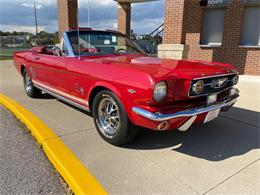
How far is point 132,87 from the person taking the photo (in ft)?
9.16

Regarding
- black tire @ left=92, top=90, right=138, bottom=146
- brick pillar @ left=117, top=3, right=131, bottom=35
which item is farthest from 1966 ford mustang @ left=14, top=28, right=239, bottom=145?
brick pillar @ left=117, top=3, right=131, bottom=35

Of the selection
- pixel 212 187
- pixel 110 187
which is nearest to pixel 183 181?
pixel 212 187

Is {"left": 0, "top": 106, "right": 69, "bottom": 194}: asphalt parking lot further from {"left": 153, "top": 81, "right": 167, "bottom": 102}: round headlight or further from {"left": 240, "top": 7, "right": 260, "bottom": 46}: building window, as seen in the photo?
{"left": 240, "top": 7, "right": 260, "bottom": 46}: building window

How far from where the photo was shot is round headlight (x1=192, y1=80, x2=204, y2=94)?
2.87 meters

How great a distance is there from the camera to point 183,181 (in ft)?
8.32

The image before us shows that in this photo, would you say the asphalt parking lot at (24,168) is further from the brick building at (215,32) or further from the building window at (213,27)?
the building window at (213,27)

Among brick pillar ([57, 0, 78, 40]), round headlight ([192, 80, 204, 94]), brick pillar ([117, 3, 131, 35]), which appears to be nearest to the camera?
round headlight ([192, 80, 204, 94])

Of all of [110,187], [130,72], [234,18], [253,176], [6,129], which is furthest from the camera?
[234,18]

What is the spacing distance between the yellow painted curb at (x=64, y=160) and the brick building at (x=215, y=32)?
5.35 meters

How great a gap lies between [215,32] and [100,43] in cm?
633

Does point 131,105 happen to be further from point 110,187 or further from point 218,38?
point 218,38

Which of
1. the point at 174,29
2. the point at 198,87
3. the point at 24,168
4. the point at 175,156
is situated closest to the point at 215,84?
the point at 198,87

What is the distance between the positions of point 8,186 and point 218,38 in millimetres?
8716

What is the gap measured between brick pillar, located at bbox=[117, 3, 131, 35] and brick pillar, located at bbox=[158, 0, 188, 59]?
8.18 meters
